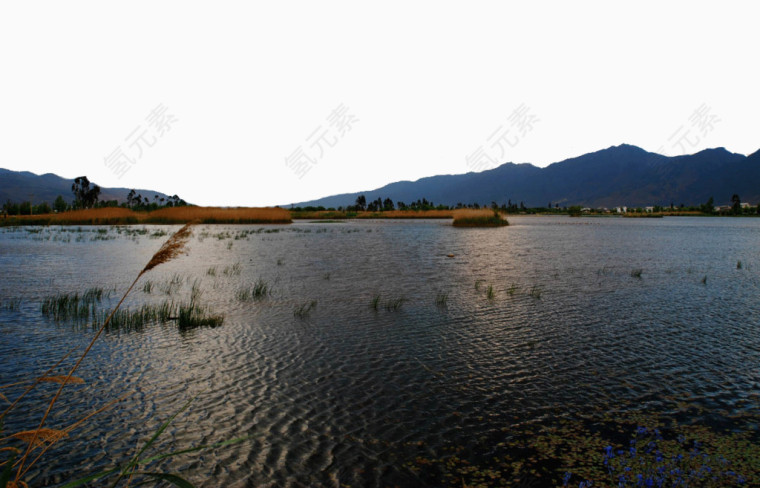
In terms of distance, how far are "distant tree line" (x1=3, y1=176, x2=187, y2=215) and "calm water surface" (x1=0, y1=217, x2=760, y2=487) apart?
92.4m

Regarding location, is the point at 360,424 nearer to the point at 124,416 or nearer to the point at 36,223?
the point at 124,416

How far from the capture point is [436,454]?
6.21m

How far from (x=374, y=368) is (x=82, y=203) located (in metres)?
155

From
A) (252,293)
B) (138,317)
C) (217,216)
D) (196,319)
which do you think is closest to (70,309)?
(138,317)

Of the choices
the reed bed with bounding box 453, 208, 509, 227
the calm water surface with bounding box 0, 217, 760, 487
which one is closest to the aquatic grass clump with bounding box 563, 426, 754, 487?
the calm water surface with bounding box 0, 217, 760, 487

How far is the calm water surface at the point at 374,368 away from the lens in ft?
20.9

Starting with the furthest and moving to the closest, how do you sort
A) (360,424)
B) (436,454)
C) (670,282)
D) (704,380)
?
1. (670,282)
2. (704,380)
3. (360,424)
4. (436,454)

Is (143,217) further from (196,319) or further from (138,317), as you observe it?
(196,319)

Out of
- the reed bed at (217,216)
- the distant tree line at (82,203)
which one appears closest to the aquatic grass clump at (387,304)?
the reed bed at (217,216)

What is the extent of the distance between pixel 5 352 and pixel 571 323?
595 inches

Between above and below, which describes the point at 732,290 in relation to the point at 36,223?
below

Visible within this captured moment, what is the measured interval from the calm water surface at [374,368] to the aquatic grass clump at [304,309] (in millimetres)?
215

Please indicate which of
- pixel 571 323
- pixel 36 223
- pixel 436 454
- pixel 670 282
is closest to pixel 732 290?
pixel 670 282

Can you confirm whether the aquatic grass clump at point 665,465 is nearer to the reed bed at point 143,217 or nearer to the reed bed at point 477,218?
the reed bed at point 477,218
